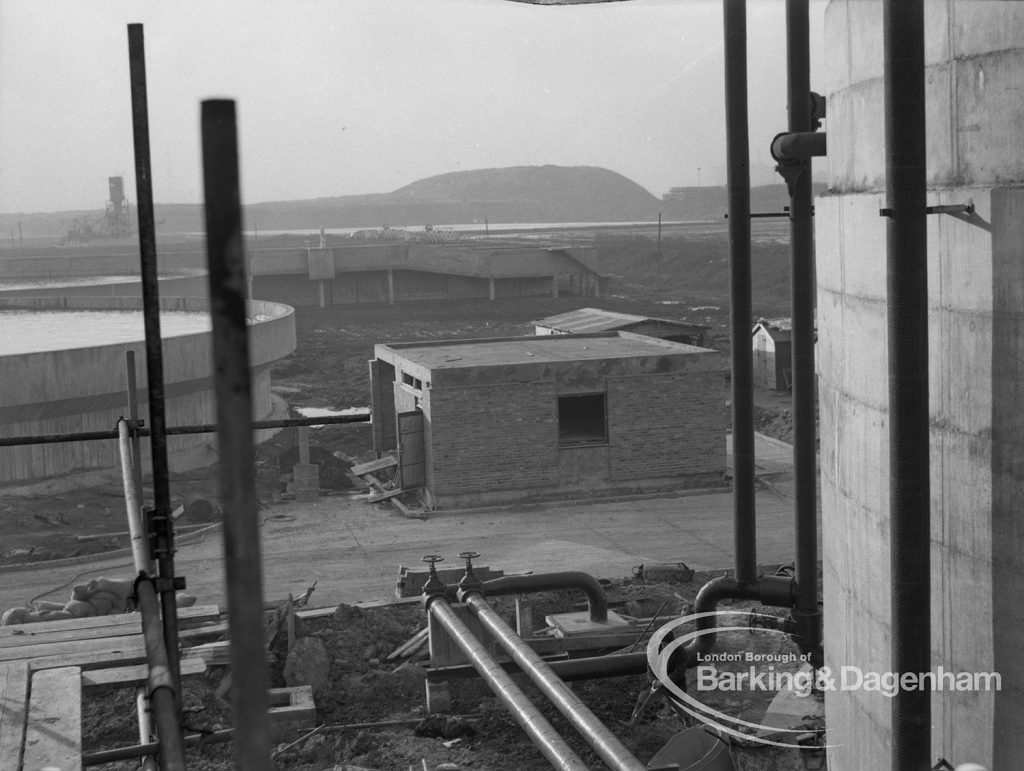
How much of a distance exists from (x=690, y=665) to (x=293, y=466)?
16.2 metres

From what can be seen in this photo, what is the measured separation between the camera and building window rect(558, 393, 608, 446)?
25.9m

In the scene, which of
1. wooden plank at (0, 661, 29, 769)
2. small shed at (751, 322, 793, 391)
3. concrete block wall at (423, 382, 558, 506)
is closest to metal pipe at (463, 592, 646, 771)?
wooden plank at (0, 661, 29, 769)

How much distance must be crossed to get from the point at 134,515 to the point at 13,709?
4.91ft

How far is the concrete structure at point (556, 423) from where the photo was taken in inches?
971

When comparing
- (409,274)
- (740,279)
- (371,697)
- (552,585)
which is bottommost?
(371,697)

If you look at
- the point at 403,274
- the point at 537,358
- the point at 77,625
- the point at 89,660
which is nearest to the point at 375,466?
the point at 537,358

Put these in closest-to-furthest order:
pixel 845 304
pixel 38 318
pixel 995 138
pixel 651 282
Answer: pixel 995 138
pixel 845 304
pixel 38 318
pixel 651 282

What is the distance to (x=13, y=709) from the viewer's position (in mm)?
5215

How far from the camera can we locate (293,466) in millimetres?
27875

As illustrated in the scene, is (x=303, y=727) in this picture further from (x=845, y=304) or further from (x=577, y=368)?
(x=577, y=368)

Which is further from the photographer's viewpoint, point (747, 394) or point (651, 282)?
point (651, 282)

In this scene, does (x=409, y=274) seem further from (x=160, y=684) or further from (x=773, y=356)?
(x=160, y=684)

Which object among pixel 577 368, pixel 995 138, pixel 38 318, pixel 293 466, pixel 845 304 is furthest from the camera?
pixel 38 318

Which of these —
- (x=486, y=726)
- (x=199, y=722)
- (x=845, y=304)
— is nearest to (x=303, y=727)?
Answer: (x=199, y=722)
